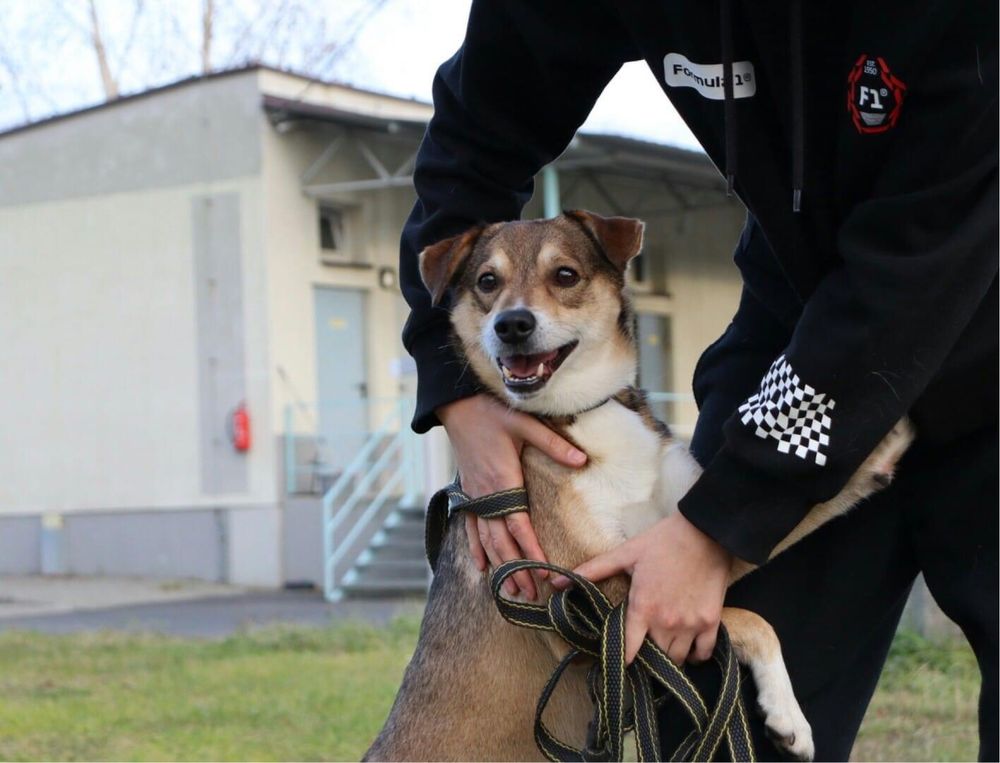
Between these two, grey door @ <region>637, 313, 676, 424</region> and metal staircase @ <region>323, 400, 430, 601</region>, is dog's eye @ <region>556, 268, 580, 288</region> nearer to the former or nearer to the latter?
metal staircase @ <region>323, 400, 430, 601</region>

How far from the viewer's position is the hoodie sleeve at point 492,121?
297 centimetres

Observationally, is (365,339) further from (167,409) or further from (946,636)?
(946,636)

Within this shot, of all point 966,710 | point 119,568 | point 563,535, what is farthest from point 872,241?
point 119,568

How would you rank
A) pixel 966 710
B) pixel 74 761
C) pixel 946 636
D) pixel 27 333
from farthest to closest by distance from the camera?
pixel 27 333, pixel 946 636, pixel 966 710, pixel 74 761

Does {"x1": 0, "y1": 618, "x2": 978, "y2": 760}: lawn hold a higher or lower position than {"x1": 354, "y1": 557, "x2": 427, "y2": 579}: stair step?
higher

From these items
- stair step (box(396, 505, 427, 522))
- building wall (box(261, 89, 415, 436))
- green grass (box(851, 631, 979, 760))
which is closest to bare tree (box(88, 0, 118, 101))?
building wall (box(261, 89, 415, 436))

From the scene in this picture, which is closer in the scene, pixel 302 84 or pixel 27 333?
pixel 302 84

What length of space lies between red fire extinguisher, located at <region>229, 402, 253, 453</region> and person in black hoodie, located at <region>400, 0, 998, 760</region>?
1436cm

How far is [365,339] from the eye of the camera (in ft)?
59.9

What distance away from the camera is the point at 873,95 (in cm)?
230

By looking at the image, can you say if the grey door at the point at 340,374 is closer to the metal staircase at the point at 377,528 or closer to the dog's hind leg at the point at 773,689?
the metal staircase at the point at 377,528

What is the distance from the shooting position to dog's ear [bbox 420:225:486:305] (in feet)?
10.9

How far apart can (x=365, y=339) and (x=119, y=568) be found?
4687 mm

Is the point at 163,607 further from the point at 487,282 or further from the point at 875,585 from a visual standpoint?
the point at 875,585
